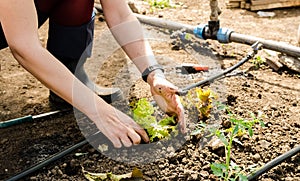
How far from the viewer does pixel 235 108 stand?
109 inches

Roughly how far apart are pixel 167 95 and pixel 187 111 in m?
0.40

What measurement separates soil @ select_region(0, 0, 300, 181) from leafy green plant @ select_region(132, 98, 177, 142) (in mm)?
95

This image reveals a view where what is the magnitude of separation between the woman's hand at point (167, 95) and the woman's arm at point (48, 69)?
A: 1.23ft

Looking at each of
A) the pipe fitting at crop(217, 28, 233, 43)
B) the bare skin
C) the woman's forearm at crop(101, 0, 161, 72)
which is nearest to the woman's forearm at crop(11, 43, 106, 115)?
the bare skin

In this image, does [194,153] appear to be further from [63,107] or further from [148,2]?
[148,2]

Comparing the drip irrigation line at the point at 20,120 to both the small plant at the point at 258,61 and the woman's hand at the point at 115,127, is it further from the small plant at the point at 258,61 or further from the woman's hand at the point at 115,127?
the small plant at the point at 258,61

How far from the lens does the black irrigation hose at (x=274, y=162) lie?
7.20 ft

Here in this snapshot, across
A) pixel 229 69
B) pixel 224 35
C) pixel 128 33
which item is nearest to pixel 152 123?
pixel 128 33

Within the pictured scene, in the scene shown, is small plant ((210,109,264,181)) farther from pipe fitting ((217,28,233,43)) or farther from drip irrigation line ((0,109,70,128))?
pipe fitting ((217,28,233,43))

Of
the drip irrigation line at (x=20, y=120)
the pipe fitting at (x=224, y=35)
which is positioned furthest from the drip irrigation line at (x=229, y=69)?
the drip irrigation line at (x=20, y=120)

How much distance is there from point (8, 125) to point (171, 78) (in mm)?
1088

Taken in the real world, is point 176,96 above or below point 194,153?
above

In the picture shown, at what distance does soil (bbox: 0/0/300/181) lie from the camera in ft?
7.58

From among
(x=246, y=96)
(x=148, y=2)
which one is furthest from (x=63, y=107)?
(x=148, y=2)
